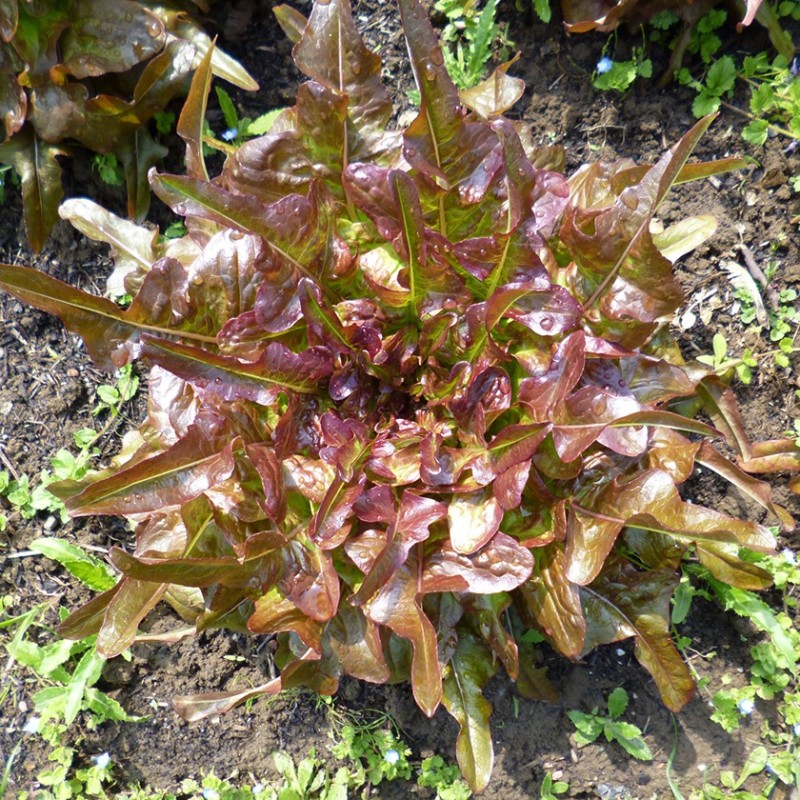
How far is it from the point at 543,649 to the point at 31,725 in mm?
2183

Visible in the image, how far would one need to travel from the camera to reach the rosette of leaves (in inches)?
115

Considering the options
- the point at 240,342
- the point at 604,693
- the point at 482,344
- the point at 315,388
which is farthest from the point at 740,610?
the point at 240,342

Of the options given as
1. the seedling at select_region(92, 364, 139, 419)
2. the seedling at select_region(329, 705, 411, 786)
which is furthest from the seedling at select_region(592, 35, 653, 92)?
the seedling at select_region(329, 705, 411, 786)

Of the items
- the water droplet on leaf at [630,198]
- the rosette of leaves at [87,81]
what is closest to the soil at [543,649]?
the rosette of leaves at [87,81]

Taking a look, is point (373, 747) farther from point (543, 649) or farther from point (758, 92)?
point (758, 92)

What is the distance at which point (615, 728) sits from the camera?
2.99 meters

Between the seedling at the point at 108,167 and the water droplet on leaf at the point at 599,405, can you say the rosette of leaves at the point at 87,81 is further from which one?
the water droplet on leaf at the point at 599,405

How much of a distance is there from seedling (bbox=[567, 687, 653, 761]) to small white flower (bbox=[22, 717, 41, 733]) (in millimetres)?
2233

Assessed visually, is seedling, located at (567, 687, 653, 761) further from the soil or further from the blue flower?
the blue flower

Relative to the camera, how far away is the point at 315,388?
2.68m

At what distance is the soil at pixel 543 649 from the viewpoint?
302 centimetres

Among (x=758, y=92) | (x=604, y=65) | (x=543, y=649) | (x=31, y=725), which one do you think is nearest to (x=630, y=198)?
(x=604, y=65)

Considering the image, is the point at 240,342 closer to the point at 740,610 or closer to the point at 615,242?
the point at 615,242

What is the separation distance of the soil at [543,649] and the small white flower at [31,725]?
3 centimetres
